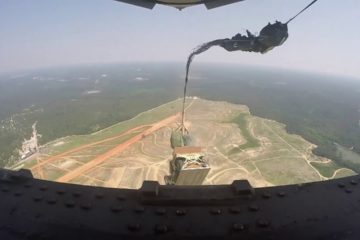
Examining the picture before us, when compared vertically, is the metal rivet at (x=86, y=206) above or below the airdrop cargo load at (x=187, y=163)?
above

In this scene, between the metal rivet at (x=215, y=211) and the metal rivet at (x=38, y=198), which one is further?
the metal rivet at (x=38, y=198)

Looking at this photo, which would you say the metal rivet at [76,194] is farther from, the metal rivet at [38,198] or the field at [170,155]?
the field at [170,155]

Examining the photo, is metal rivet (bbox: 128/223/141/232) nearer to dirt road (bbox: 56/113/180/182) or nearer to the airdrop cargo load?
the airdrop cargo load

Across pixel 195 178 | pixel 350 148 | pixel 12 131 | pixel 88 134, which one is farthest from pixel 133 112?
pixel 195 178

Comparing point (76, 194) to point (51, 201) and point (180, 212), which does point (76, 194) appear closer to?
point (51, 201)

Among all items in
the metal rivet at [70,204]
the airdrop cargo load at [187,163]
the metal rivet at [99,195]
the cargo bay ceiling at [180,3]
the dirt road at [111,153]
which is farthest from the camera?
the dirt road at [111,153]

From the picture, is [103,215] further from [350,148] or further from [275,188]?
[350,148]

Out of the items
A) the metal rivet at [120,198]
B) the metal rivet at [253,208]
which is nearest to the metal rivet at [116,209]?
the metal rivet at [120,198]

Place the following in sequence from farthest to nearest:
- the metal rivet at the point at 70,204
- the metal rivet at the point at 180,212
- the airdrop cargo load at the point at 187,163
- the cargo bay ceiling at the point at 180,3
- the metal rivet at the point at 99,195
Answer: the airdrop cargo load at the point at 187,163 → the cargo bay ceiling at the point at 180,3 → the metal rivet at the point at 99,195 → the metal rivet at the point at 70,204 → the metal rivet at the point at 180,212

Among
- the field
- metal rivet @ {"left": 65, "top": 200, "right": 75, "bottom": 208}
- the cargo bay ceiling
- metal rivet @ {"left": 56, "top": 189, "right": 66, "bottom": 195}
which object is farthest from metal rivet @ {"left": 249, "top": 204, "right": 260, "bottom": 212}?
the field

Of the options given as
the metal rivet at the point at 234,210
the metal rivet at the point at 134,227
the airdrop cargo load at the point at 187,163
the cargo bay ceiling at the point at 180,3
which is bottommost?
the airdrop cargo load at the point at 187,163
